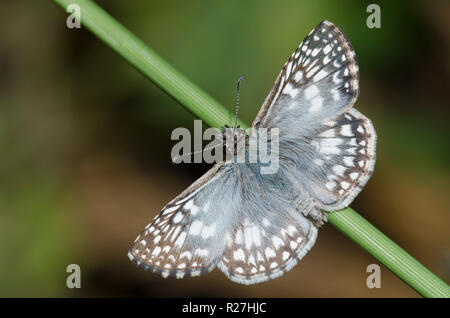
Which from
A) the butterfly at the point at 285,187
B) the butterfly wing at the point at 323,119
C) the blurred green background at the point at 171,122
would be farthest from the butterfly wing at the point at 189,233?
the blurred green background at the point at 171,122

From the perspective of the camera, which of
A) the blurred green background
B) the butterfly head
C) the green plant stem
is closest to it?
the green plant stem

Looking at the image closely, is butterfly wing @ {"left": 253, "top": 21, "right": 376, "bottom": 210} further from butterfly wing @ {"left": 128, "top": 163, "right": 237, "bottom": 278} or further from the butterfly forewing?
butterfly wing @ {"left": 128, "top": 163, "right": 237, "bottom": 278}

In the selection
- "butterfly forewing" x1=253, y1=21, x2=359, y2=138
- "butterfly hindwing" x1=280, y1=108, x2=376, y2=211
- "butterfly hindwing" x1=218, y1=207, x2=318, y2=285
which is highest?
"butterfly forewing" x1=253, y1=21, x2=359, y2=138

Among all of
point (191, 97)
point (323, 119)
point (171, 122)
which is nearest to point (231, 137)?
point (191, 97)

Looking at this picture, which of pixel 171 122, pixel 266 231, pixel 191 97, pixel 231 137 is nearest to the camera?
pixel 191 97

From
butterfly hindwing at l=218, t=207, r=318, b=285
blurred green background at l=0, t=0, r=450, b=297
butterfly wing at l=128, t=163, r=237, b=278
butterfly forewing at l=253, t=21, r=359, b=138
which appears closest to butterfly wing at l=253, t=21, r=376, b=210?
butterfly forewing at l=253, t=21, r=359, b=138

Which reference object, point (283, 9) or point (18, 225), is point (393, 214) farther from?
point (18, 225)

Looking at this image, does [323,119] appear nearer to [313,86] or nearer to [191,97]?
[313,86]

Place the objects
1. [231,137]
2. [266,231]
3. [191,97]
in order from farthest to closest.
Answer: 1. [266,231]
2. [231,137]
3. [191,97]
